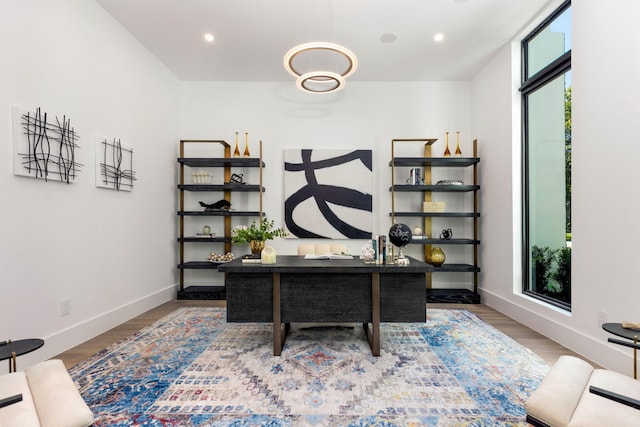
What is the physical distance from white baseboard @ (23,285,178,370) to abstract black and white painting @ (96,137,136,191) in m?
1.36

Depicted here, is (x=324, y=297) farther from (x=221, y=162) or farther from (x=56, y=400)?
(x=221, y=162)

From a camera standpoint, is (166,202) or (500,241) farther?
(166,202)

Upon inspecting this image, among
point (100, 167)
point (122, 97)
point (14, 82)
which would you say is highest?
point (122, 97)

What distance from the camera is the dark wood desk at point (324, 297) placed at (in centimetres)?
257

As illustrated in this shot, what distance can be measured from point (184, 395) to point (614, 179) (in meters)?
3.53

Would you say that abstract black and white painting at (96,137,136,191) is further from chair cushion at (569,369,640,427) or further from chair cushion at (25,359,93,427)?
chair cushion at (569,369,640,427)

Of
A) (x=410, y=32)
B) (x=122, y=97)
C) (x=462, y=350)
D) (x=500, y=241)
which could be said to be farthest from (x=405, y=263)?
(x=122, y=97)

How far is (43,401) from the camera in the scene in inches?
52.6

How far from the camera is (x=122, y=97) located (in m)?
3.55

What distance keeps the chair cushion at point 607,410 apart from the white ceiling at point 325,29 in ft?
11.1

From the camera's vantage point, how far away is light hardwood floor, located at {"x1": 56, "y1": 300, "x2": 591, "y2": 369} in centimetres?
265

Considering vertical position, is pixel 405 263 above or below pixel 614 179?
below

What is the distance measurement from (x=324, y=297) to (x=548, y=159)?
9.36ft

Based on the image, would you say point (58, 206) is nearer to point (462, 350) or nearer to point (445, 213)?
point (462, 350)
